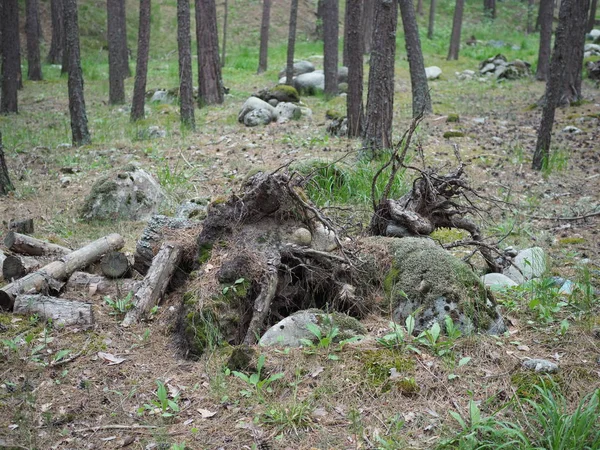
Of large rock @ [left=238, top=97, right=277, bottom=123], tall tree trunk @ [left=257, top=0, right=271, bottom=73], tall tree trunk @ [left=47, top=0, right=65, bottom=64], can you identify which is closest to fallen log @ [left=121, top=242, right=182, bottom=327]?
large rock @ [left=238, top=97, right=277, bottom=123]

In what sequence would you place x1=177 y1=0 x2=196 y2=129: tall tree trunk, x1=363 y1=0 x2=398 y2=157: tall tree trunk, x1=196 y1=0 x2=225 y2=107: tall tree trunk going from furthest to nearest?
1. x1=196 y1=0 x2=225 y2=107: tall tree trunk
2. x1=177 y1=0 x2=196 y2=129: tall tree trunk
3. x1=363 y1=0 x2=398 y2=157: tall tree trunk

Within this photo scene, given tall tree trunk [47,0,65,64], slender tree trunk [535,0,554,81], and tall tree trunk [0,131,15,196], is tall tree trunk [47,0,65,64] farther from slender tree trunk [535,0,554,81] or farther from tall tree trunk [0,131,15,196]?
slender tree trunk [535,0,554,81]

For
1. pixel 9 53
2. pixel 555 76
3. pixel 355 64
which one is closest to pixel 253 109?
pixel 355 64

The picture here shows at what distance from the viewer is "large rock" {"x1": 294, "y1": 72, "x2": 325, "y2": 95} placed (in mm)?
18250

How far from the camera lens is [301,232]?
15.4 ft

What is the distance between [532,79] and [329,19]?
329 inches

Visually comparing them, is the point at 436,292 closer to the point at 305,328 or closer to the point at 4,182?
the point at 305,328

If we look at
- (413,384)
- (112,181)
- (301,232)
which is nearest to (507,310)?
(413,384)

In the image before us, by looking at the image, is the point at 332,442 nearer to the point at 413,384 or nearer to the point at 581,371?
the point at 413,384

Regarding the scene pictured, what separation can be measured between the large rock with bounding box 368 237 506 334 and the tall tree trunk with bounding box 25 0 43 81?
68.4 feet

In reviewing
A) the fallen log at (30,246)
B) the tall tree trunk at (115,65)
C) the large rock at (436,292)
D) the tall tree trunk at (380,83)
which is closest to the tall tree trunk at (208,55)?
the tall tree trunk at (115,65)

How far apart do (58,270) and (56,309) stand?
748mm

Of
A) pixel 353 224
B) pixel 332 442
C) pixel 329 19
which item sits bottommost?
pixel 332 442

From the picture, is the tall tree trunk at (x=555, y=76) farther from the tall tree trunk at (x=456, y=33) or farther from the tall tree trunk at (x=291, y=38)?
the tall tree trunk at (x=456, y=33)
